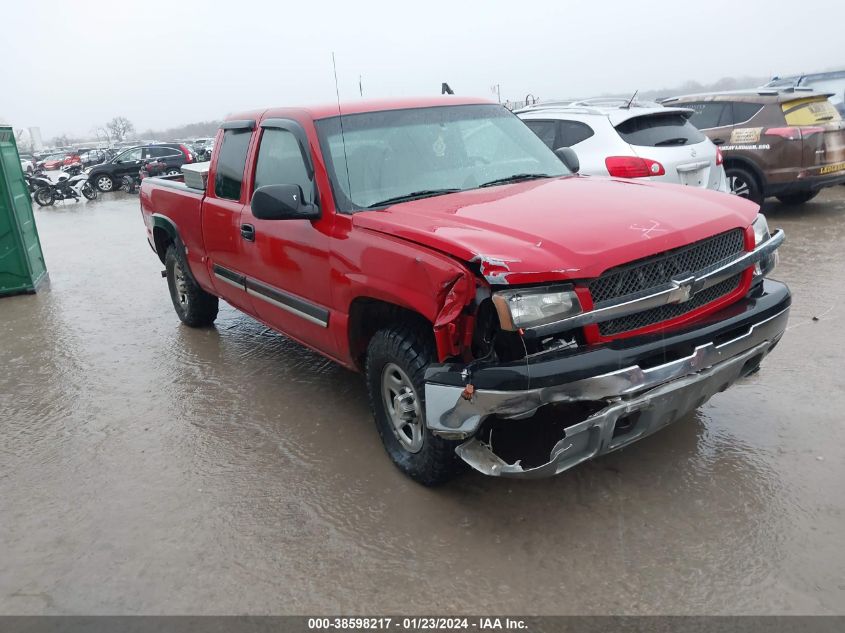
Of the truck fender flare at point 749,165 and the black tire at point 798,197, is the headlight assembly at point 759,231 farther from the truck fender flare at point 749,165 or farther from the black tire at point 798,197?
the black tire at point 798,197

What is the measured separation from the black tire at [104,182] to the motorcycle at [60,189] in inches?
56.6

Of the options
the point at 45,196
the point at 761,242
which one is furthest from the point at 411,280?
the point at 45,196

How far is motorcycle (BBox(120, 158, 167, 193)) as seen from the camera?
2233cm

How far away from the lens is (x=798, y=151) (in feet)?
29.1

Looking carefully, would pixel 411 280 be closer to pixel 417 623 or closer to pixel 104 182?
pixel 417 623

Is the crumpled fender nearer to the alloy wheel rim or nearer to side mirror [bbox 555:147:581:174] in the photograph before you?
the alloy wheel rim

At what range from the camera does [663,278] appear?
2977mm

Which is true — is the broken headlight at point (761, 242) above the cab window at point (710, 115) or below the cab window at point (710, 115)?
below

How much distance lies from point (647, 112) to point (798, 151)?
9.40 feet

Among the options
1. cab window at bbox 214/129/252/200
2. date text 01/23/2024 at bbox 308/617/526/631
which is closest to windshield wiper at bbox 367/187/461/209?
cab window at bbox 214/129/252/200

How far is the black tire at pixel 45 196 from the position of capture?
2159 centimetres

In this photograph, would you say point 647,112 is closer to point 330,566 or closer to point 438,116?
point 438,116

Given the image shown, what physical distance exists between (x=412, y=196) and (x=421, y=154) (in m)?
0.39

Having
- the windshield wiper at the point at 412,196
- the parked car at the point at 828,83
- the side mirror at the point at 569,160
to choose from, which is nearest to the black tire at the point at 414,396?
the windshield wiper at the point at 412,196
